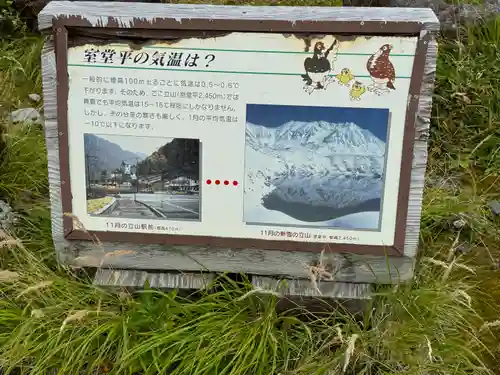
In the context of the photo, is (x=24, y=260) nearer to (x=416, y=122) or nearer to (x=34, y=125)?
(x=34, y=125)

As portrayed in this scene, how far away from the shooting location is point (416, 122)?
2.76m

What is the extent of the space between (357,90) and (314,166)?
15.0 inches

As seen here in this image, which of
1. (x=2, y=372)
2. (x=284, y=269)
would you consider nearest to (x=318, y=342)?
(x=284, y=269)

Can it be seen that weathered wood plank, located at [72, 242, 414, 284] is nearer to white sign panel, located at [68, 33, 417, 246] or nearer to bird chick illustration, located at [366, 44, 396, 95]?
white sign panel, located at [68, 33, 417, 246]

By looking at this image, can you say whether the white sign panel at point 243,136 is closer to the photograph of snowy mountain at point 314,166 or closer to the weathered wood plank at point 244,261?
the photograph of snowy mountain at point 314,166

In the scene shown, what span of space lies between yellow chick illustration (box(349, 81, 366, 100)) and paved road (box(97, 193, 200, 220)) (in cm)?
82

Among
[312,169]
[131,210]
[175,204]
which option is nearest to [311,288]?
[312,169]

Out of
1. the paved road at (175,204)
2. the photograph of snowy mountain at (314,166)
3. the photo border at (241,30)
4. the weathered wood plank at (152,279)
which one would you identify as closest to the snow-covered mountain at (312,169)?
the photograph of snowy mountain at (314,166)

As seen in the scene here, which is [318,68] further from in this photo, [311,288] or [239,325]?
[239,325]

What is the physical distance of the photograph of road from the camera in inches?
113

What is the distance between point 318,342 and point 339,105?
1.06 m

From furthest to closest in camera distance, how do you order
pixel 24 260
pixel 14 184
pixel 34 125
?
pixel 34 125
pixel 14 184
pixel 24 260

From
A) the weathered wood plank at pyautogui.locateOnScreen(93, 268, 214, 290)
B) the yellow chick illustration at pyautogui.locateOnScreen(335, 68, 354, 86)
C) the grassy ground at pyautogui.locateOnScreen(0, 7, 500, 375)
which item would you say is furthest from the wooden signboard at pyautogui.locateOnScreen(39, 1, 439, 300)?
the grassy ground at pyautogui.locateOnScreen(0, 7, 500, 375)

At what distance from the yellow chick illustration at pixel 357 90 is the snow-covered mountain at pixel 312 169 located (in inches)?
4.8
